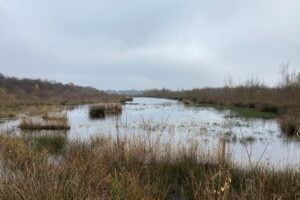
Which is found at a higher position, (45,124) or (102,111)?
(102,111)

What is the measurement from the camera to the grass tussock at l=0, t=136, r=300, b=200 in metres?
3.90

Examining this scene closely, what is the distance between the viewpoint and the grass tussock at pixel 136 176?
3.90 metres

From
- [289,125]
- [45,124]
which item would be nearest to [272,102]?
[289,125]

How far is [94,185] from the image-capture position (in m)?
4.30

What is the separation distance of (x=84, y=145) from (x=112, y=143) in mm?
1034

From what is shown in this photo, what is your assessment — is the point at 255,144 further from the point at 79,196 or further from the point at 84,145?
the point at 79,196

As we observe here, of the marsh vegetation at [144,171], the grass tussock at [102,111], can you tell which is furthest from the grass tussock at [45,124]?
the grass tussock at [102,111]

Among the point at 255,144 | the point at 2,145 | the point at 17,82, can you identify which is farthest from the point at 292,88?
the point at 17,82

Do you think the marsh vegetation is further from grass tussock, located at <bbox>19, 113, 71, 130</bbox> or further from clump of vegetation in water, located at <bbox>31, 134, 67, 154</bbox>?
grass tussock, located at <bbox>19, 113, 71, 130</bbox>

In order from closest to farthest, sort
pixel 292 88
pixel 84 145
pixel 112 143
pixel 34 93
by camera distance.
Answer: pixel 112 143, pixel 84 145, pixel 292 88, pixel 34 93

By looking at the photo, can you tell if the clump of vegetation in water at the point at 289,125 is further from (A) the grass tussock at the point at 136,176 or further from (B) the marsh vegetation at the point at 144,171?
(A) the grass tussock at the point at 136,176

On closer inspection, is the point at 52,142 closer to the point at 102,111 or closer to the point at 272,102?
the point at 102,111

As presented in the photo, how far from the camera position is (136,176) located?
5207mm

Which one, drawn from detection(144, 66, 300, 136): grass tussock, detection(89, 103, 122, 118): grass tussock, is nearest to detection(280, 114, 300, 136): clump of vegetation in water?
detection(144, 66, 300, 136): grass tussock
